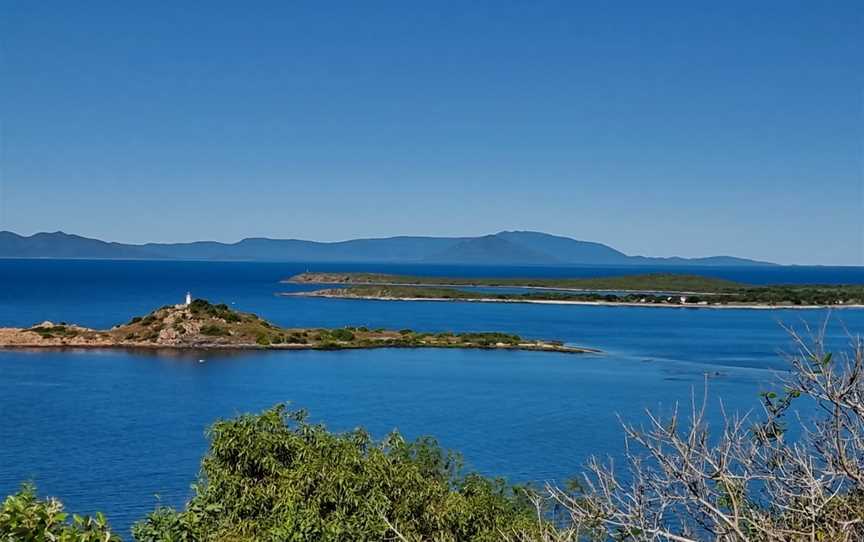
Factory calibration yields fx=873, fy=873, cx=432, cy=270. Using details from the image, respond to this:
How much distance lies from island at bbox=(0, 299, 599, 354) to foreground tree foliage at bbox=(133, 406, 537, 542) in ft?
146

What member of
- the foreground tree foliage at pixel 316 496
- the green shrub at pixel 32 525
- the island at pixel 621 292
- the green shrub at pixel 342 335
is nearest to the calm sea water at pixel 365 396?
the foreground tree foliage at pixel 316 496

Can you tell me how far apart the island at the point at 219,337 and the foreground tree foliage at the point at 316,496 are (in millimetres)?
44530

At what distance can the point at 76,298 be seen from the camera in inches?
4055

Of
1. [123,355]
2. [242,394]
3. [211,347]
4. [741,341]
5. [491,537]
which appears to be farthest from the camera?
[741,341]

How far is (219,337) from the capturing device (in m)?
59.0

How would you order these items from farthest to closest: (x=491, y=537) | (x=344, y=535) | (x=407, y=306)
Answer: (x=407, y=306), (x=491, y=537), (x=344, y=535)

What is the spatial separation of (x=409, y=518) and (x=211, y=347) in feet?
155

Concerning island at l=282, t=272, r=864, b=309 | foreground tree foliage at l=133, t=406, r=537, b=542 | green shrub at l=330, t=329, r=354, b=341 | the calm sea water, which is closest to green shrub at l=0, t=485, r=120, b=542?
foreground tree foliage at l=133, t=406, r=537, b=542

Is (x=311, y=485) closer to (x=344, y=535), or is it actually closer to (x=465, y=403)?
(x=344, y=535)

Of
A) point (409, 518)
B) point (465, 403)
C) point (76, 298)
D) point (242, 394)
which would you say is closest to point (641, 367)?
point (465, 403)

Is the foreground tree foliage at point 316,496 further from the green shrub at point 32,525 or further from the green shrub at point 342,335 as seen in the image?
the green shrub at point 342,335

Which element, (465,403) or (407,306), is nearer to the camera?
(465,403)

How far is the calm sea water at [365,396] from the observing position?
83.4 ft

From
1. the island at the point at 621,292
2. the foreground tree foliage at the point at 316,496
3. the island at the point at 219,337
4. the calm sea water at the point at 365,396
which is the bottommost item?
the calm sea water at the point at 365,396
